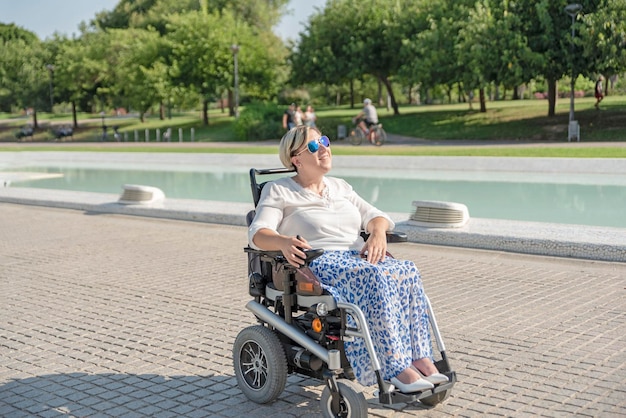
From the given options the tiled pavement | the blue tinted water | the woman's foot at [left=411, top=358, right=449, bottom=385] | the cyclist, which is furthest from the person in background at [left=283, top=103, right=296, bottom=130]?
the woman's foot at [left=411, top=358, right=449, bottom=385]

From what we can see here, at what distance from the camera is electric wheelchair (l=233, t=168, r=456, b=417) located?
3770mm

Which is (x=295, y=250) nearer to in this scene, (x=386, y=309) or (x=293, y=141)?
(x=386, y=309)

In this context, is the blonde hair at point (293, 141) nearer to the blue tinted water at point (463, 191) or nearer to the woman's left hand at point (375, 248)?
the woman's left hand at point (375, 248)

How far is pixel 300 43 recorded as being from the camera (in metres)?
41.3

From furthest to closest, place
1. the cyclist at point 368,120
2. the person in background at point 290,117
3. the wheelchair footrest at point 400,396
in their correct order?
the person in background at point 290,117
the cyclist at point 368,120
the wheelchair footrest at point 400,396

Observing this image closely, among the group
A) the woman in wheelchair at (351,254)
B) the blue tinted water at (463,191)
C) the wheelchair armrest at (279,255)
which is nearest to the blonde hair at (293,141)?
the woman in wheelchair at (351,254)

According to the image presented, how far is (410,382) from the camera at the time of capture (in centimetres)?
369

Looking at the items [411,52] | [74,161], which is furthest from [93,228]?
[411,52]

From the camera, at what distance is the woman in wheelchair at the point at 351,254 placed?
3754 mm

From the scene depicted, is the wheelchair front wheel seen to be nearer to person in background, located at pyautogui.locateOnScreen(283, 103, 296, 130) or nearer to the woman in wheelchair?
the woman in wheelchair

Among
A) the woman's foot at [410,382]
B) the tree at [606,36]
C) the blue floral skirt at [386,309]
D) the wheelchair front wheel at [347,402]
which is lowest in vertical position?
the wheelchair front wheel at [347,402]

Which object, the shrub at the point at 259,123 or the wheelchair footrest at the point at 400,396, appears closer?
the wheelchair footrest at the point at 400,396

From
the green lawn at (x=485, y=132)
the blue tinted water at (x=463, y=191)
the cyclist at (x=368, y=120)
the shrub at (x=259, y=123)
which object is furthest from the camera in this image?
the shrub at (x=259, y=123)

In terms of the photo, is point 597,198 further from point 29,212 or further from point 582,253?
point 29,212
